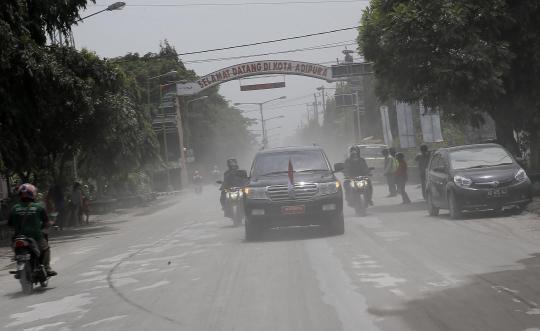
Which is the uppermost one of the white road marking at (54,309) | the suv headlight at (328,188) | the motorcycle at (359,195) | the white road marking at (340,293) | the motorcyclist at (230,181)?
the motorcyclist at (230,181)

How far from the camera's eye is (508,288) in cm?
926

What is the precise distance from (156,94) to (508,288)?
70154 millimetres

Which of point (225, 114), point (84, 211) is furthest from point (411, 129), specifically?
point (225, 114)

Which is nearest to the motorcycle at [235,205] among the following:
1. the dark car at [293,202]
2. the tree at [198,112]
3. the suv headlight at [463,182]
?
the dark car at [293,202]

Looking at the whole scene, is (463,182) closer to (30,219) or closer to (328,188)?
(328,188)

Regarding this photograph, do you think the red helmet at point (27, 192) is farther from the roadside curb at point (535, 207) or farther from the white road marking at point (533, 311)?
the roadside curb at point (535, 207)

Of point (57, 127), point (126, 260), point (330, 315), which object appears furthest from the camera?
point (57, 127)

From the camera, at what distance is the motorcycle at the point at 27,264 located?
12.0 m

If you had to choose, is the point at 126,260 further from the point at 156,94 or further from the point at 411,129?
the point at 156,94

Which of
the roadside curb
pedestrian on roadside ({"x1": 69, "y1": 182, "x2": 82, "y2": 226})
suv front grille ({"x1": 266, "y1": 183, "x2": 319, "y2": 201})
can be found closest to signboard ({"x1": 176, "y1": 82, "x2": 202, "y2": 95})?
pedestrian on roadside ({"x1": 69, "y1": 182, "x2": 82, "y2": 226})

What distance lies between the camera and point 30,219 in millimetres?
12242

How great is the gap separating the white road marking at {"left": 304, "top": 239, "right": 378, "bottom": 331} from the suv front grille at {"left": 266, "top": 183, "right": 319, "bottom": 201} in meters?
2.43

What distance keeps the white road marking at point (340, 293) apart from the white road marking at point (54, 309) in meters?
2.98

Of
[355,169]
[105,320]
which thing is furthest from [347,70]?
[105,320]
